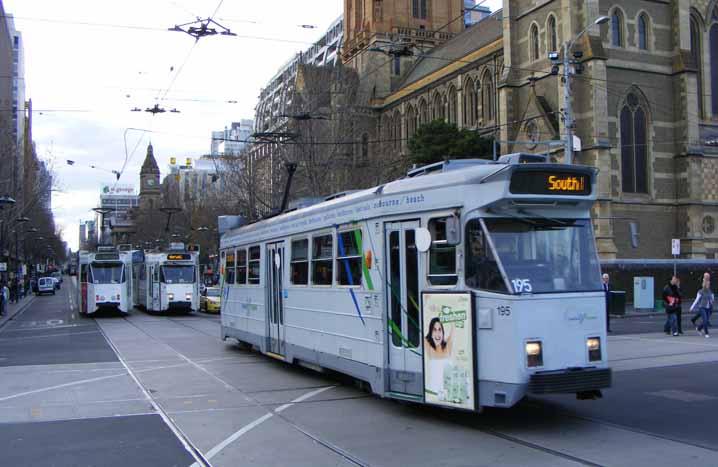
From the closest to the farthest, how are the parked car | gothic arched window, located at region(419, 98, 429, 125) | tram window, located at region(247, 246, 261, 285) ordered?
tram window, located at region(247, 246, 261, 285) < gothic arched window, located at region(419, 98, 429, 125) < the parked car

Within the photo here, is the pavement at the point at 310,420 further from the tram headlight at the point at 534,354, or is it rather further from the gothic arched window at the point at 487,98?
the gothic arched window at the point at 487,98

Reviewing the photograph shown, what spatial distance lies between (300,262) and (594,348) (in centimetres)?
615

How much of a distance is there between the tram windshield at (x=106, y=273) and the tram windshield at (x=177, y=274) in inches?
71.2

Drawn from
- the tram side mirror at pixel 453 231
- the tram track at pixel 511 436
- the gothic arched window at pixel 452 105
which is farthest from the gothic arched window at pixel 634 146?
the tram side mirror at pixel 453 231

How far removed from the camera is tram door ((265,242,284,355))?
1429 cm

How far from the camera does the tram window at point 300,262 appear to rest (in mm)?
12984

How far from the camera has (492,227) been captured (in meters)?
8.50

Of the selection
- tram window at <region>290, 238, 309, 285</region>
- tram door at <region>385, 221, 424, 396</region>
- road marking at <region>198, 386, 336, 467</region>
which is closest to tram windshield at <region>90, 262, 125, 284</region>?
tram window at <region>290, 238, 309, 285</region>

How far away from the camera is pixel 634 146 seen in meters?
44.5

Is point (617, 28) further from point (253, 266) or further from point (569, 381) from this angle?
point (569, 381)

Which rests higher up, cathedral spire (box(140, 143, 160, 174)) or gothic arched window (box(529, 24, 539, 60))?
cathedral spire (box(140, 143, 160, 174))

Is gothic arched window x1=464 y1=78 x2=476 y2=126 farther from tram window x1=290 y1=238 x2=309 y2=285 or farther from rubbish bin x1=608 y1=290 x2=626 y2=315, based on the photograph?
tram window x1=290 y1=238 x2=309 y2=285

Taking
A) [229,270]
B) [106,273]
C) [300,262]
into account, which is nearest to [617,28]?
[106,273]

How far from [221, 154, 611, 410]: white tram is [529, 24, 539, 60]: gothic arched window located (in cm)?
3868
